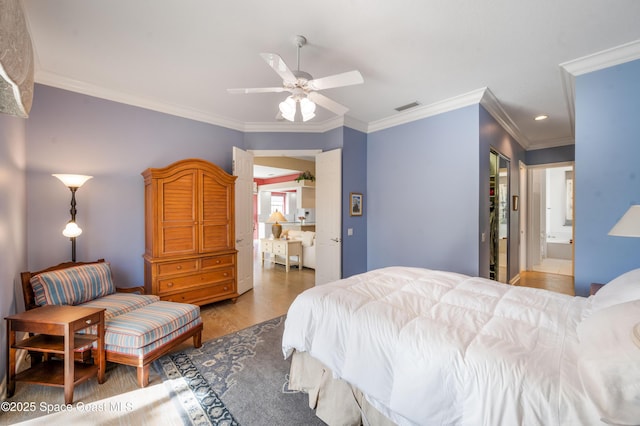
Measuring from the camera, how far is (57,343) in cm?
198

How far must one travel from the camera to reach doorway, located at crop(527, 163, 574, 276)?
589 cm

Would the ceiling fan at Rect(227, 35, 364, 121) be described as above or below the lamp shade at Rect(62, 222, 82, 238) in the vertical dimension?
above

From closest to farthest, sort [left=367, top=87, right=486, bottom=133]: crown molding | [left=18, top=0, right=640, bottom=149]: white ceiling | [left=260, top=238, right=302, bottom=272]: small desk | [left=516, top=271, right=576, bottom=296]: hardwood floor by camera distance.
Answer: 1. [left=18, top=0, right=640, bottom=149]: white ceiling
2. [left=367, top=87, right=486, bottom=133]: crown molding
3. [left=516, top=271, right=576, bottom=296]: hardwood floor
4. [left=260, top=238, right=302, bottom=272]: small desk

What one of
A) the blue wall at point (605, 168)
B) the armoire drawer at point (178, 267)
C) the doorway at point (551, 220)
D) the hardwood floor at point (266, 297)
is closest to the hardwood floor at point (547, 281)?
the hardwood floor at point (266, 297)

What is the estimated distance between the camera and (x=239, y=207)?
4.18m

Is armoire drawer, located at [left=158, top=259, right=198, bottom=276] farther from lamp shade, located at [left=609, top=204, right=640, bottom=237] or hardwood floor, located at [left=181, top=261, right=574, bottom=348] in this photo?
lamp shade, located at [left=609, top=204, right=640, bottom=237]

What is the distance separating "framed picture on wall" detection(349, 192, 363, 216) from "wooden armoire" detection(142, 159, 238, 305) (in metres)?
1.78

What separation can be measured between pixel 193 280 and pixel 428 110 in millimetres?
3813

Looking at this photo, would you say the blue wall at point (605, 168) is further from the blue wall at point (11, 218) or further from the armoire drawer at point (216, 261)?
the blue wall at point (11, 218)

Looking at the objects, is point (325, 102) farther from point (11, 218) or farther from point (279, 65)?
point (11, 218)

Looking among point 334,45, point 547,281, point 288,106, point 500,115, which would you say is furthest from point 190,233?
point 547,281

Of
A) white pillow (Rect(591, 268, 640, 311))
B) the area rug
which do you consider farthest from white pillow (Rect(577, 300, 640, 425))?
the area rug

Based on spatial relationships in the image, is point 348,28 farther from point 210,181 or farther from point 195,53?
point 210,181

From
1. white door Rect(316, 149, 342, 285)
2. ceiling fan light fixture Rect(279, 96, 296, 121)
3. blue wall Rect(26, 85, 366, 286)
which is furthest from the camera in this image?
white door Rect(316, 149, 342, 285)
